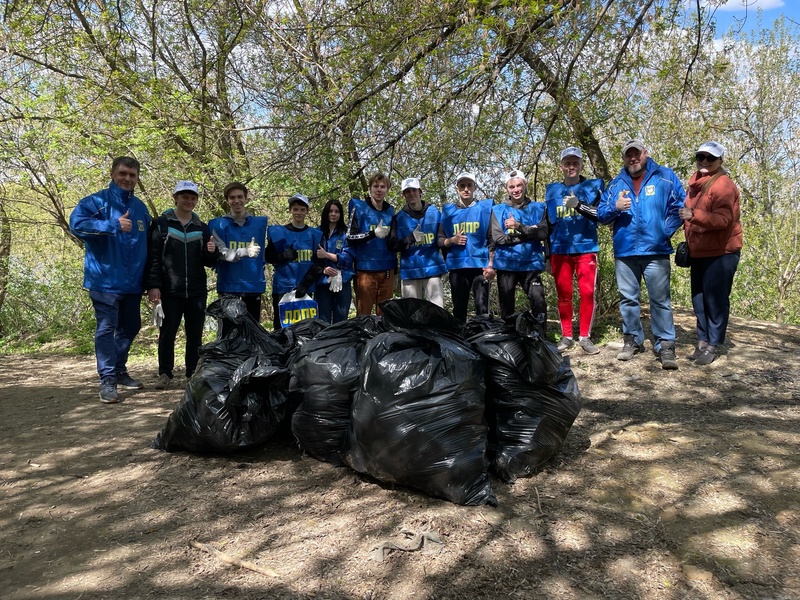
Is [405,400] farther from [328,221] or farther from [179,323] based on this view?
[328,221]

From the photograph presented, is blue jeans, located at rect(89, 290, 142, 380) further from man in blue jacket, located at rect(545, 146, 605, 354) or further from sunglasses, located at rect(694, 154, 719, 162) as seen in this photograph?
sunglasses, located at rect(694, 154, 719, 162)

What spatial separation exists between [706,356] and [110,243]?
4673 millimetres

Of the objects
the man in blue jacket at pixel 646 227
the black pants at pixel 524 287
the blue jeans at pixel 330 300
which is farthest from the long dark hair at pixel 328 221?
the man in blue jacket at pixel 646 227

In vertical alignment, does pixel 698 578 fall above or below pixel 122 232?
below

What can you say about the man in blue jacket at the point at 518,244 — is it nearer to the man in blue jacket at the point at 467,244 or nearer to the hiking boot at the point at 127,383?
the man in blue jacket at the point at 467,244

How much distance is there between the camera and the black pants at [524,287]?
466 cm

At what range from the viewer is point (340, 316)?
5.12 m

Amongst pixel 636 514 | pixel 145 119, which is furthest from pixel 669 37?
pixel 145 119

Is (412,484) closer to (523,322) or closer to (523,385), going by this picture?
(523,385)

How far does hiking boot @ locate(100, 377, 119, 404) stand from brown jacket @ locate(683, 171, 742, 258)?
15.1 ft

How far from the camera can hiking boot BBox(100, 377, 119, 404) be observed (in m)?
4.09

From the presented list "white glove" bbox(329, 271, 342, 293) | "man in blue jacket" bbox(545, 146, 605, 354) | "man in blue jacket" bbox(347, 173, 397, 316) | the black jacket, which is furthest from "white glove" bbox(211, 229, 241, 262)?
"man in blue jacket" bbox(545, 146, 605, 354)

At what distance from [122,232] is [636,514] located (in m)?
3.93

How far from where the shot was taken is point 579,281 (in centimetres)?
466
